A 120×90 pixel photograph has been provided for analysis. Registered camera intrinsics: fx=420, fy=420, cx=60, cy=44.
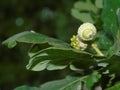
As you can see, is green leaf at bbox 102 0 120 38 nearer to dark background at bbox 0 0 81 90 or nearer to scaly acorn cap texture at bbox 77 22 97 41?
scaly acorn cap texture at bbox 77 22 97 41

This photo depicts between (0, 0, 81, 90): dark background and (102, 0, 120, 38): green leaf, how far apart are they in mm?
1961

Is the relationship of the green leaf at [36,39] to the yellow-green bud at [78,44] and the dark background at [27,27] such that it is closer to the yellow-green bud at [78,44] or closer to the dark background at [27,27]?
the yellow-green bud at [78,44]

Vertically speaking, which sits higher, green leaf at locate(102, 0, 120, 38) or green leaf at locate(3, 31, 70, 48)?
green leaf at locate(102, 0, 120, 38)

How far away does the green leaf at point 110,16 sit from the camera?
938 mm

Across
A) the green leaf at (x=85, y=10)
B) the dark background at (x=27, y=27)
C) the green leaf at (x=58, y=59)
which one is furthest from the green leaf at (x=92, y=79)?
the dark background at (x=27, y=27)

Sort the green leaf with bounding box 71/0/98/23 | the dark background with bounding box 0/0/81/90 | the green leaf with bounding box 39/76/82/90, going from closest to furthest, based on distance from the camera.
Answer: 1. the green leaf with bounding box 39/76/82/90
2. the green leaf with bounding box 71/0/98/23
3. the dark background with bounding box 0/0/81/90

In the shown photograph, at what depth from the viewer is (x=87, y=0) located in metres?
1.38

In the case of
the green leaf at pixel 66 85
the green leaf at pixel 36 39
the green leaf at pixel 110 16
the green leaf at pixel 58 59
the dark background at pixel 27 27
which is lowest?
the dark background at pixel 27 27

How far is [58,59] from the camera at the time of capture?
0.90 meters

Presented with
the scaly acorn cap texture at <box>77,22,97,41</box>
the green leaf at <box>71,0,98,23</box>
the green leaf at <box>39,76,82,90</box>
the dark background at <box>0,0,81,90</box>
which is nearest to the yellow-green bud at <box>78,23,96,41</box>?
the scaly acorn cap texture at <box>77,22,97,41</box>

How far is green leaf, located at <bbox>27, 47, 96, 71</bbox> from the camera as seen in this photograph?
85 cm

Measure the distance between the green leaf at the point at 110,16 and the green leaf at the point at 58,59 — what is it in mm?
88

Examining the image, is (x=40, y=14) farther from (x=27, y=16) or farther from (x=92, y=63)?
(x=92, y=63)

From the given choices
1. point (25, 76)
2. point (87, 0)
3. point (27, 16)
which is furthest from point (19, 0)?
point (87, 0)
